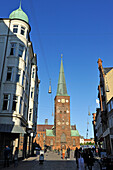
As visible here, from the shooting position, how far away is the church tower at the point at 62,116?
302 ft

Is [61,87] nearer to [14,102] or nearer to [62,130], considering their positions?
[62,130]

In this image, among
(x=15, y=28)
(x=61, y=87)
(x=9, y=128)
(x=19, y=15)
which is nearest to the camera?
(x=9, y=128)

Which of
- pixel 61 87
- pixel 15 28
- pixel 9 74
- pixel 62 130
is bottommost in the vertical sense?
pixel 62 130

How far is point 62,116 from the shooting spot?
315 feet

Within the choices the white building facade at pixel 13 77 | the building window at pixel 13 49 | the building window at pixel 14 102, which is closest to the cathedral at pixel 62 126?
the white building facade at pixel 13 77

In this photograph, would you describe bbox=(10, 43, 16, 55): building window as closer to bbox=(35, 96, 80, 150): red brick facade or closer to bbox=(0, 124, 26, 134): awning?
bbox=(0, 124, 26, 134): awning

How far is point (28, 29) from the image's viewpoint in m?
26.7

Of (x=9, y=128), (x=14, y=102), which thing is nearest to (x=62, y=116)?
(x=14, y=102)

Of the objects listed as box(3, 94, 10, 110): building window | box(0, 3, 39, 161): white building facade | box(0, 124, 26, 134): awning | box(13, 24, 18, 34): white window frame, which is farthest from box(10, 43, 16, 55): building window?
box(0, 124, 26, 134): awning

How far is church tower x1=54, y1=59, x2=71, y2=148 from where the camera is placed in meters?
91.9

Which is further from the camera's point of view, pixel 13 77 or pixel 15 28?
pixel 15 28

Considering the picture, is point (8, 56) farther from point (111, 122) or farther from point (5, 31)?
point (111, 122)

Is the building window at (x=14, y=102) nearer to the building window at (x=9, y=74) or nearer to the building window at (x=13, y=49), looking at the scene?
the building window at (x=9, y=74)

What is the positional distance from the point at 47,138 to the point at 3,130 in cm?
8168
